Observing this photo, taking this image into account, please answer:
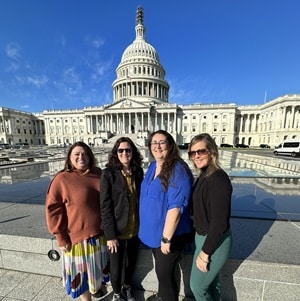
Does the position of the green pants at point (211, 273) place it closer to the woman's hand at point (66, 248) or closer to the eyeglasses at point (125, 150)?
the eyeglasses at point (125, 150)

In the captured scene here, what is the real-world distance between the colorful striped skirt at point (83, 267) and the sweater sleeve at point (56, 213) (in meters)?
0.19

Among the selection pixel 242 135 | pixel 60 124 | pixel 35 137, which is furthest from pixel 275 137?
pixel 35 137

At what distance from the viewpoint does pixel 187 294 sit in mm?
2516

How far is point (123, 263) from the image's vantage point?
2346 millimetres

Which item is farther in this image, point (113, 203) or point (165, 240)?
point (113, 203)

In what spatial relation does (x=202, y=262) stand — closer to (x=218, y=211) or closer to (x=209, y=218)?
(x=209, y=218)

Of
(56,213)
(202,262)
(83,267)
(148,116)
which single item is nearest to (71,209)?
(56,213)

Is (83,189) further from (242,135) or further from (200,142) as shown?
(242,135)

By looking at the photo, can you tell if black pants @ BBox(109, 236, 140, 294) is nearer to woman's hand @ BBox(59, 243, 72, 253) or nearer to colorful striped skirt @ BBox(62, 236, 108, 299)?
colorful striped skirt @ BBox(62, 236, 108, 299)

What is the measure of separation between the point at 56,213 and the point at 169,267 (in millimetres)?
1369

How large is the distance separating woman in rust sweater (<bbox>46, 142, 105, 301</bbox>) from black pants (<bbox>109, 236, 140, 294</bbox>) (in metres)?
0.18

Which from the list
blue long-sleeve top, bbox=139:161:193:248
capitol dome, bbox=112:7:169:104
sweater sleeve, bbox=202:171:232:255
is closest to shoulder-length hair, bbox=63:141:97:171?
blue long-sleeve top, bbox=139:161:193:248

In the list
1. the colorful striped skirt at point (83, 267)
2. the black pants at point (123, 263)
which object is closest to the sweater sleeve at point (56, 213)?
the colorful striped skirt at point (83, 267)

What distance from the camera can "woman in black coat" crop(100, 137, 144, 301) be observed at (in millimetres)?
2105
